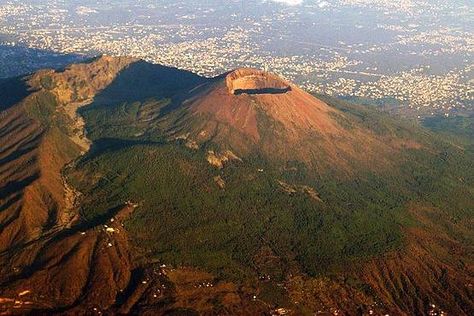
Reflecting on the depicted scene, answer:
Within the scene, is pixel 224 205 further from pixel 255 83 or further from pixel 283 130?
pixel 255 83

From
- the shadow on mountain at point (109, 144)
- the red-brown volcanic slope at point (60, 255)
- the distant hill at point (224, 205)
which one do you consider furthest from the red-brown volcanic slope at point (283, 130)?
the red-brown volcanic slope at point (60, 255)

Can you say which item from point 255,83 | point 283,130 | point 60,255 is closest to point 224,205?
point 283,130

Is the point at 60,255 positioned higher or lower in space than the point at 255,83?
lower

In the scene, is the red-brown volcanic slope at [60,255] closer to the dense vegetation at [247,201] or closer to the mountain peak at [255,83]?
the dense vegetation at [247,201]

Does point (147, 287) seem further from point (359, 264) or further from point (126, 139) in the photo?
point (126, 139)

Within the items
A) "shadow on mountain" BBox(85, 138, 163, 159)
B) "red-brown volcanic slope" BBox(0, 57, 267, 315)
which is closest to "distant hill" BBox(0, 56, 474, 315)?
"red-brown volcanic slope" BBox(0, 57, 267, 315)

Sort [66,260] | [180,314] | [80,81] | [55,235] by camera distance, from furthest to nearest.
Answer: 1. [80,81]
2. [55,235]
3. [66,260]
4. [180,314]

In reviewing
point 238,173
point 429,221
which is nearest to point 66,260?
point 238,173
